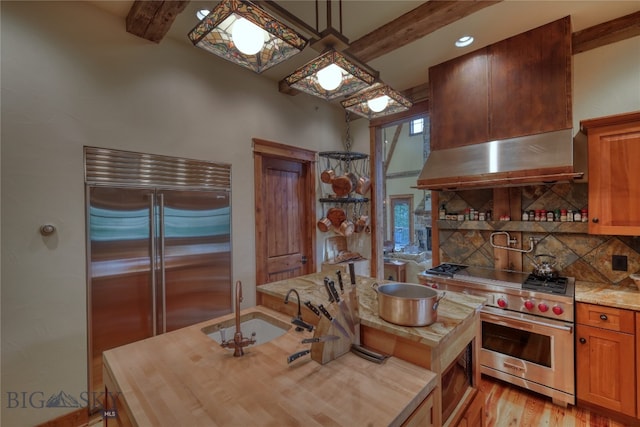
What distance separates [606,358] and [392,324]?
6.22 ft

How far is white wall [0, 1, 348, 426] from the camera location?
1.79 meters

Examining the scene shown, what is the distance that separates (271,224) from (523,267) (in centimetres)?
272

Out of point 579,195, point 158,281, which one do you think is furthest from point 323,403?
point 579,195

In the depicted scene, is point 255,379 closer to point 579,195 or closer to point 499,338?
point 499,338

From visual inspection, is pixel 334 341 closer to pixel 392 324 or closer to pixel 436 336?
pixel 392 324

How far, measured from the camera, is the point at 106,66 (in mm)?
2152

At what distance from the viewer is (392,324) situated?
1.29 metres

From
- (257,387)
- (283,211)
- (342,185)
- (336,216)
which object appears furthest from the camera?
(336,216)

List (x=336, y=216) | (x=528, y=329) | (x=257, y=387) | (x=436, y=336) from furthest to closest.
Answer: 1. (x=336, y=216)
2. (x=528, y=329)
3. (x=436, y=336)
4. (x=257, y=387)

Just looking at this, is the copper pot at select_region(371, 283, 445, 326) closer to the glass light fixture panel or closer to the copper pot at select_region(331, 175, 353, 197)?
the glass light fixture panel

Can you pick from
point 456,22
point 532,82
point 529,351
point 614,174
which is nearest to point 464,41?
point 456,22

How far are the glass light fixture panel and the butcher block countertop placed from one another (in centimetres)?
141

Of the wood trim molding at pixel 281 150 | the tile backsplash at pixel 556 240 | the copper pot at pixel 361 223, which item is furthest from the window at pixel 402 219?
the wood trim molding at pixel 281 150

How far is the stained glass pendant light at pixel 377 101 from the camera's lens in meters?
1.80
